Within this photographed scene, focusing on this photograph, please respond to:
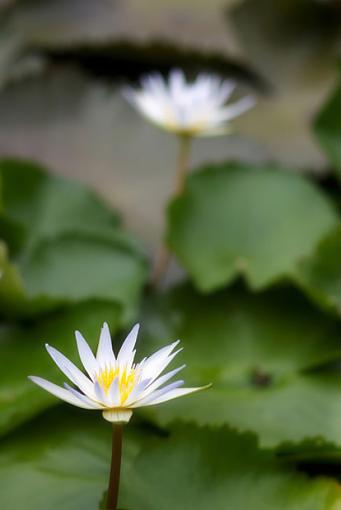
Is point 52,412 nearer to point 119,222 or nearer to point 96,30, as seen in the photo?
point 119,222

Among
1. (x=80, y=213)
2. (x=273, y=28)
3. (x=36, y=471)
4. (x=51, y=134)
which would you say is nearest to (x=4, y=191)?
(x=80, y=213)

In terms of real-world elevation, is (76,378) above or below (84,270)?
below

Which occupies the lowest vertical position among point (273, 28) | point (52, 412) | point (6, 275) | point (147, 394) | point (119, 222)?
point (147, 394)

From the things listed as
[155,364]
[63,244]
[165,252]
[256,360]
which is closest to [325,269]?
[256,360]

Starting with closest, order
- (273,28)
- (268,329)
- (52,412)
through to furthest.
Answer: (52,412)
(268,329)
(273,28)

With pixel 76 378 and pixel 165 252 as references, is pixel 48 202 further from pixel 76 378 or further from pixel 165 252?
pixel 76 378

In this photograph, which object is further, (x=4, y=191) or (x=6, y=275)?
(x=4, y=191)

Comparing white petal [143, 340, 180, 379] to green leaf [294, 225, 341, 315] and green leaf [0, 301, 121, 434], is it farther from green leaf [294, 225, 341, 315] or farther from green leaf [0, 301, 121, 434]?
green leaf [294, 225, 341, 315]

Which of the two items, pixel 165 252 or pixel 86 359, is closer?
pixel 86 359

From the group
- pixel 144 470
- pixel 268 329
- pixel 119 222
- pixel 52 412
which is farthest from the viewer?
pixel 119 222
